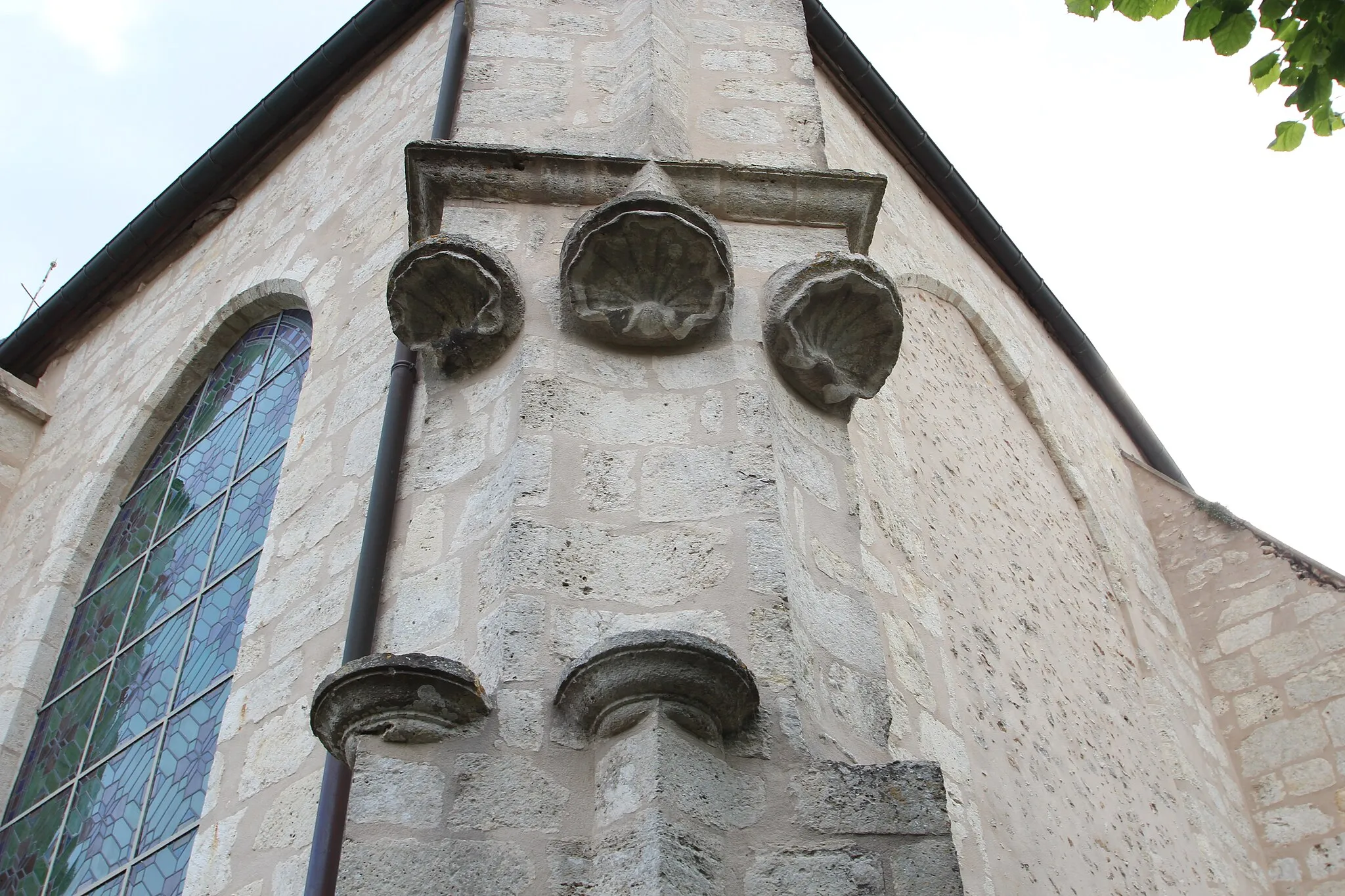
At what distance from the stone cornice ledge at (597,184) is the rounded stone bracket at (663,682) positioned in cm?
150

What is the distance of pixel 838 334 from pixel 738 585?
0.84 metres

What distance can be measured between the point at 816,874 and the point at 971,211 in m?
5.22

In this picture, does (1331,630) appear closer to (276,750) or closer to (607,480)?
(607,480)

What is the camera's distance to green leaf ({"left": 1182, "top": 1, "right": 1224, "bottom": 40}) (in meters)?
2.98

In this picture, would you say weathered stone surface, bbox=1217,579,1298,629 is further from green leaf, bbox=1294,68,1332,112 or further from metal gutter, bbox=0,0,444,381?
metal gutter, bbox=0,0,444,381

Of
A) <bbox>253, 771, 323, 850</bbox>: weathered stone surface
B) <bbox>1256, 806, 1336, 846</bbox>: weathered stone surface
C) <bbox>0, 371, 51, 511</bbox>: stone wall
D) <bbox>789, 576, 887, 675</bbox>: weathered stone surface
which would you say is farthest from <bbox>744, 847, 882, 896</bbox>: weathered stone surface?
<bbox>0, 371, 51, 511</bbox>: stone wall

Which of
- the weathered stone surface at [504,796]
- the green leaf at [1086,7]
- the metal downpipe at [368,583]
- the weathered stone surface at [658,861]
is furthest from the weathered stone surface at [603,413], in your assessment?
the green leaf at [1086,7]

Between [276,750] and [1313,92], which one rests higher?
[1313,92]

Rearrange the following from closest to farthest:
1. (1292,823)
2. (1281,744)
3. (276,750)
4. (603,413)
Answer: (603,413), (276,750), (1292,823), (1281,744)

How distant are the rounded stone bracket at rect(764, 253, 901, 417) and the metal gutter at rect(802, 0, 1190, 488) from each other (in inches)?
113

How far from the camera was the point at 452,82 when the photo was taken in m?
4.77

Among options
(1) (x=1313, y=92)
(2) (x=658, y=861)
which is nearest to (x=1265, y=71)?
(1) (x=1313, y=92)

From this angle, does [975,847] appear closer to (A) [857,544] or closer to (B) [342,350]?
(A) [857,544]

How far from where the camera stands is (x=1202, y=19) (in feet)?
9.77
